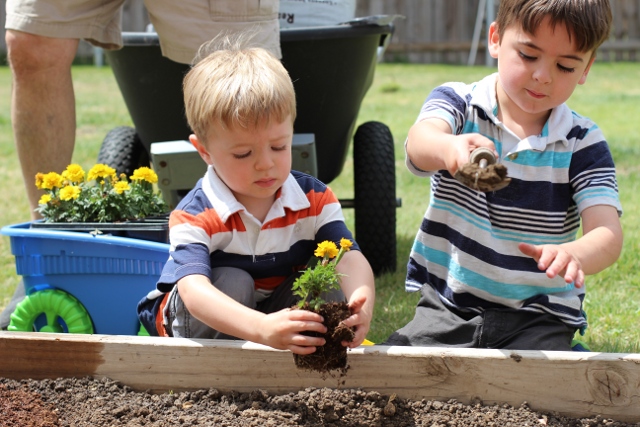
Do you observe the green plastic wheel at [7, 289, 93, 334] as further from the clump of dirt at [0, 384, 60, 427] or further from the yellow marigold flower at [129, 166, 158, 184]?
the clump of dirt at [0, 384, 60, 427]

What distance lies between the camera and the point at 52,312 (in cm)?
264

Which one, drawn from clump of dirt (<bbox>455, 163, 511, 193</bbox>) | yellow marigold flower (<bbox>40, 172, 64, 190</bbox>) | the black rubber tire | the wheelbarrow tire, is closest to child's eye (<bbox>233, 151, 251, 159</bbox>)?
clump of dirt (<bbox>455, 163, 511, 193</bbox>)

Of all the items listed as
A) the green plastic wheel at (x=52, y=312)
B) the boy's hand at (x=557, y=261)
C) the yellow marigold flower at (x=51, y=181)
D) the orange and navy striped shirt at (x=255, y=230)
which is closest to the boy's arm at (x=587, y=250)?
the boy's hand at (x=557, y=261)

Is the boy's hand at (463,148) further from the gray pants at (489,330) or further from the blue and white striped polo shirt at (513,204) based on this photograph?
the gray pants at (489,330)

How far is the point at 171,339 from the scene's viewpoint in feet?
6.72

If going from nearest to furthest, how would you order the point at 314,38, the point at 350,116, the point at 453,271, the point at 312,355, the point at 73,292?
1. the point at 312,355
2. the point at 453,271
3. the point at 73,292
4. the point at 314,38
5. the point at 350,116

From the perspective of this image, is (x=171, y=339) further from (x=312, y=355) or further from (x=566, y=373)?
(x=566, y=373)

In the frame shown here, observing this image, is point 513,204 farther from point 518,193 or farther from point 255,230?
point 255,230

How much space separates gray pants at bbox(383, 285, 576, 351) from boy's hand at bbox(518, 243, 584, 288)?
0.56m

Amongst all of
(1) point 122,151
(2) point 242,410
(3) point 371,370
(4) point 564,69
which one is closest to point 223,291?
(2) point 242,410

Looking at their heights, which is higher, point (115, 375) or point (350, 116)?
point (350, 116)

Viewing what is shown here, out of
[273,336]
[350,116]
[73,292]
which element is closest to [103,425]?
[273,336]

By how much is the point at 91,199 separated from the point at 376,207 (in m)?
1.22

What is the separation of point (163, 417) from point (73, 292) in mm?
835
